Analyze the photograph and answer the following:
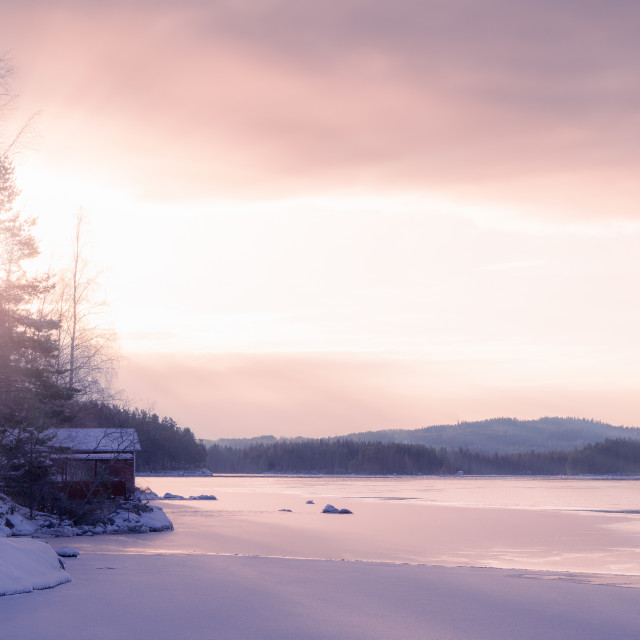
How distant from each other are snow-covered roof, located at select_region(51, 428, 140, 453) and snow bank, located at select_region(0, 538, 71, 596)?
73.9 feet

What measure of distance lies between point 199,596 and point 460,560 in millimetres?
12141

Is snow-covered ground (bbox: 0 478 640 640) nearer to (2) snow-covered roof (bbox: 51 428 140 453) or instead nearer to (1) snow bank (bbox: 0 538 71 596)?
(1) snow bank (bbox: 0 538 71 596)

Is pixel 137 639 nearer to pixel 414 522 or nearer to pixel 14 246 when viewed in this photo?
pixel 14 246

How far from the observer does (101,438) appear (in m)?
40.3

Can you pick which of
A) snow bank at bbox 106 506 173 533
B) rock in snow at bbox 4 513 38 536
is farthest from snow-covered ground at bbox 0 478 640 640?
snow bank at bbox 106 506 173 533

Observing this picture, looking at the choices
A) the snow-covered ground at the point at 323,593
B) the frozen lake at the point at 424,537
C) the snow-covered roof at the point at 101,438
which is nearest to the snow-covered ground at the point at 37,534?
the snow-covered ground at the point at 323,593

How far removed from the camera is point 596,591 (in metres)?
18.5

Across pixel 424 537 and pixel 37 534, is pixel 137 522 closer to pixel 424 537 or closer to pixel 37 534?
pixel 37 534

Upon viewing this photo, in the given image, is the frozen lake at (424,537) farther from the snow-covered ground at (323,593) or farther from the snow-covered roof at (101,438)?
the snow-covered roof at (101,438)

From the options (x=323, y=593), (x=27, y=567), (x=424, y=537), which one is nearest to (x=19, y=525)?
(x=27, y=567)

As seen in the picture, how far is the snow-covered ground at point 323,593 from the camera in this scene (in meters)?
13.5

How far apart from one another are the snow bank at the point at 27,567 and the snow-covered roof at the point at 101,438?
887 inches

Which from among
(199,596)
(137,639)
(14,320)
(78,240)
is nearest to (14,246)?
(14,320)

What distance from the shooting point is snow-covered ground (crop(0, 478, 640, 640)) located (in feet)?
44.2
